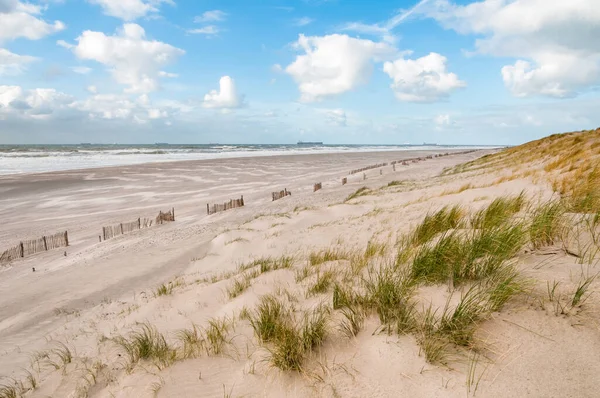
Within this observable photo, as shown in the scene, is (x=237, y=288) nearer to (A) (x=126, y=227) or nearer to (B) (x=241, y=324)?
(B) (x=241, y=324)

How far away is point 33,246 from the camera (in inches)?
476

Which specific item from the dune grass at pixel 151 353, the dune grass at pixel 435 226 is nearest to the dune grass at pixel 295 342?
the dune grass at pixel 151 353

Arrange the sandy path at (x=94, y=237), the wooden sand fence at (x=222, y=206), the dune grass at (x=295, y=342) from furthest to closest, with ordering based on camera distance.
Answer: the wooden sand fence at (x=222, y=206), the sandy path at (x=94, y=237), the dune grass at (x=295, y=342)

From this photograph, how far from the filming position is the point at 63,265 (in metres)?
10.6

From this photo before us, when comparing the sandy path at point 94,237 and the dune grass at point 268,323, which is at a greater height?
the dune grass at point 268,323

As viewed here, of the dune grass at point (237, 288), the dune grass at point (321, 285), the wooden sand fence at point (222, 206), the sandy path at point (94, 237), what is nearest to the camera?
the dune grass at point (321, 285)

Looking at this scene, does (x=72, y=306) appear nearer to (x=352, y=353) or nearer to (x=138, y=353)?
(x=138, y=353)

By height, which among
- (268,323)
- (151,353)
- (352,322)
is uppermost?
(352,322)

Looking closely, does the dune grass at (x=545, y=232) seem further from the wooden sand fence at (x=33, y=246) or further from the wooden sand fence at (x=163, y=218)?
the wooden sand fence at (x=163, y=218)

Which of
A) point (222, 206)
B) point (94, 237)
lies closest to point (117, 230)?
point (94, 237)

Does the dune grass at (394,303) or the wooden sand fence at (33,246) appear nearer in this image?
the dune grass at (394,303)

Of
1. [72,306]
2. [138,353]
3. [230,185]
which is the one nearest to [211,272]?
[72,306]

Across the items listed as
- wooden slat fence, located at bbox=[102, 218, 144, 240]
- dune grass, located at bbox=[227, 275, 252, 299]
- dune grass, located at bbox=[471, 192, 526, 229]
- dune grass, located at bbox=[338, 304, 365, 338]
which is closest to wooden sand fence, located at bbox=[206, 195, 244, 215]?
wooden slat fence, located at bbox=[102, 218, 144, 240]

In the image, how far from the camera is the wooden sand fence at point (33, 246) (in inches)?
439
